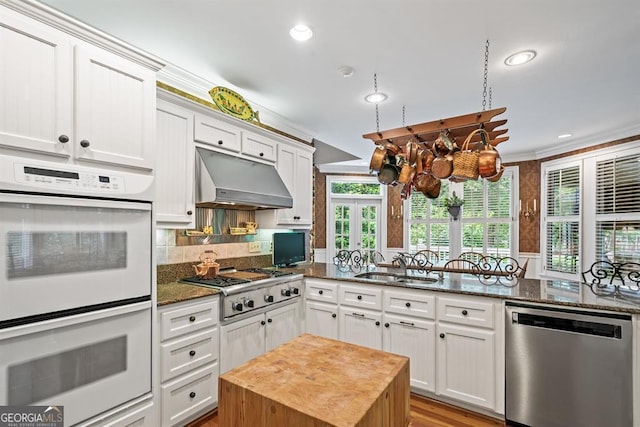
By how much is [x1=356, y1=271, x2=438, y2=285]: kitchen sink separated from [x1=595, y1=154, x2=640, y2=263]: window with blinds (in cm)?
338

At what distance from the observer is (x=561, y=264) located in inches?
206

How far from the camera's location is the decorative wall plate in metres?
2.83

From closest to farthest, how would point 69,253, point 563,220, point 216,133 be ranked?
1. point 69,253
2. point 216,133
3. point 563,220

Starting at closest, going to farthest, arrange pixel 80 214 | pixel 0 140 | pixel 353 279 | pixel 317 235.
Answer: pixel 0 140, pixel 80 214, pixel 353 279, pixel 317 235

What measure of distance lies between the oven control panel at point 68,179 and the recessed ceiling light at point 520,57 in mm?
2926

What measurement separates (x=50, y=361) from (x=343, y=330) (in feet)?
7.12

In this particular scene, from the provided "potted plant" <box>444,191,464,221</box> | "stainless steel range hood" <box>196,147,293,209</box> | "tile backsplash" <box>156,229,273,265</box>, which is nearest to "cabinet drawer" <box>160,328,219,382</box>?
"tile backsplash" <box>156,229,273,265</box>

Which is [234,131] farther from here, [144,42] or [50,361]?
[50,361]

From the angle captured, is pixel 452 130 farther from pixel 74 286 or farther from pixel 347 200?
pixel 347 200

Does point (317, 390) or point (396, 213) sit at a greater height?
point (396, 213)

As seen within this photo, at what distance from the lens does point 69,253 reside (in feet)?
4.98

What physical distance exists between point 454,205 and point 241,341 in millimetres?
5178

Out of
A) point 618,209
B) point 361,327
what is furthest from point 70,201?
point 618,209

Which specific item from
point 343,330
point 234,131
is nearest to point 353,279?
point 343,330
